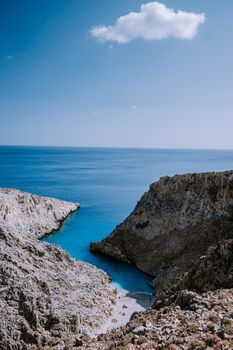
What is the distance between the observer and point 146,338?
1711 centimetres

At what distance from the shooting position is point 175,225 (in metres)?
50.5

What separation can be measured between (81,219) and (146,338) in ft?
206

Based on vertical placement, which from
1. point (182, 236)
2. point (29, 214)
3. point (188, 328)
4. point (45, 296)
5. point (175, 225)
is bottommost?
point (45, 296)

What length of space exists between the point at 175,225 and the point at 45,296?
81.8ft

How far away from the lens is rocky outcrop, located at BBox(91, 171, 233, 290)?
1839 inches

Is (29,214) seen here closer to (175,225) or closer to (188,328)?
(175,225)

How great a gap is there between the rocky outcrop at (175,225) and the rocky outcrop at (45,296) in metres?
8.88

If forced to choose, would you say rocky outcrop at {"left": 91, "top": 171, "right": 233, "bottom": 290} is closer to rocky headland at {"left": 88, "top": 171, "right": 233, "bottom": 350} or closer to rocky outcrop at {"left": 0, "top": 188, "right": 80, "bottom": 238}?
rocky headland at {"left": 88, "top": 171, "right": 233, "bottom": 350}

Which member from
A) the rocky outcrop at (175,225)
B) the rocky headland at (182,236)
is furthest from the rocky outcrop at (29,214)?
the rocky outcrop at (175,225)

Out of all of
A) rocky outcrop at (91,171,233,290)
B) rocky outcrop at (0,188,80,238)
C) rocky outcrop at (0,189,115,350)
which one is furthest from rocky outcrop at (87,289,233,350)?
rocky outcrop at (0,188,80,238)

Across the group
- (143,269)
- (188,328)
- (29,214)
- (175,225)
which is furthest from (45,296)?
(29,214)

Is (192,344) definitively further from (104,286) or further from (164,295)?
(104,286)

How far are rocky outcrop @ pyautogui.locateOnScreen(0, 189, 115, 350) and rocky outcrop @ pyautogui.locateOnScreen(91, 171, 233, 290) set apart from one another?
8876mm

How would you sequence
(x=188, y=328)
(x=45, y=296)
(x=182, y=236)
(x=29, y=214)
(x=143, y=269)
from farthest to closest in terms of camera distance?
1. (x=29, y=214)
2. (x=182, y=236)
3. (x=143, y=269)
4. (x=45, y=296)
5. (x=188, y=328)
